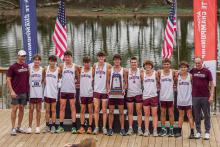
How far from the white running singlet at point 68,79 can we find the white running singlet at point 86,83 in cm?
18

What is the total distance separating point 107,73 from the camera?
1017 cm

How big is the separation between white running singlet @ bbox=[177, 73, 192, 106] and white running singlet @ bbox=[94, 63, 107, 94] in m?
1.44

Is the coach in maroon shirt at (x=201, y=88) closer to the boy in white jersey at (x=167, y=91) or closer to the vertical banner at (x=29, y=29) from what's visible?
the boy in white jersey at (x=167, y=91)

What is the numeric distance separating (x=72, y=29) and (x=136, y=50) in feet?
43.9

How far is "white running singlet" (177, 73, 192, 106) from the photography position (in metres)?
9.93

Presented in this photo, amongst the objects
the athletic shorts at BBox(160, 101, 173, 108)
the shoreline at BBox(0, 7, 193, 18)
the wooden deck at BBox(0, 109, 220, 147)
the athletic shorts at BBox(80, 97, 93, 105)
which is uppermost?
the shoreline at BBox(0, 7, 193, 18)

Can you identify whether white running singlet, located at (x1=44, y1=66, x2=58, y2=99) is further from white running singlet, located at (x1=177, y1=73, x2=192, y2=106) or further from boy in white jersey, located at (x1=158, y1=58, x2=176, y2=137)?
white running singlet, located at (x1=177, y1=73, x2=192, y2=106)

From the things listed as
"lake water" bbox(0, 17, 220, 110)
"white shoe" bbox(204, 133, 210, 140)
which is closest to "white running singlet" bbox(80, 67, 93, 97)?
"white shoe" bbox(204, 133, 210, 140)

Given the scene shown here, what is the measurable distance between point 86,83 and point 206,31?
3088mm

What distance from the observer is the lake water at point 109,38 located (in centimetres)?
2947

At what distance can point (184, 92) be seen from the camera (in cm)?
995

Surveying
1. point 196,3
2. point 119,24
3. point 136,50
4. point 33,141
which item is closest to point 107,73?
point 33,141

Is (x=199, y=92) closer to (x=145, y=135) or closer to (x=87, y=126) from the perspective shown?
(x=145, y=135)

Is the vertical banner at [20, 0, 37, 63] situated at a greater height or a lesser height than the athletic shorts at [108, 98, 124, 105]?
greater
